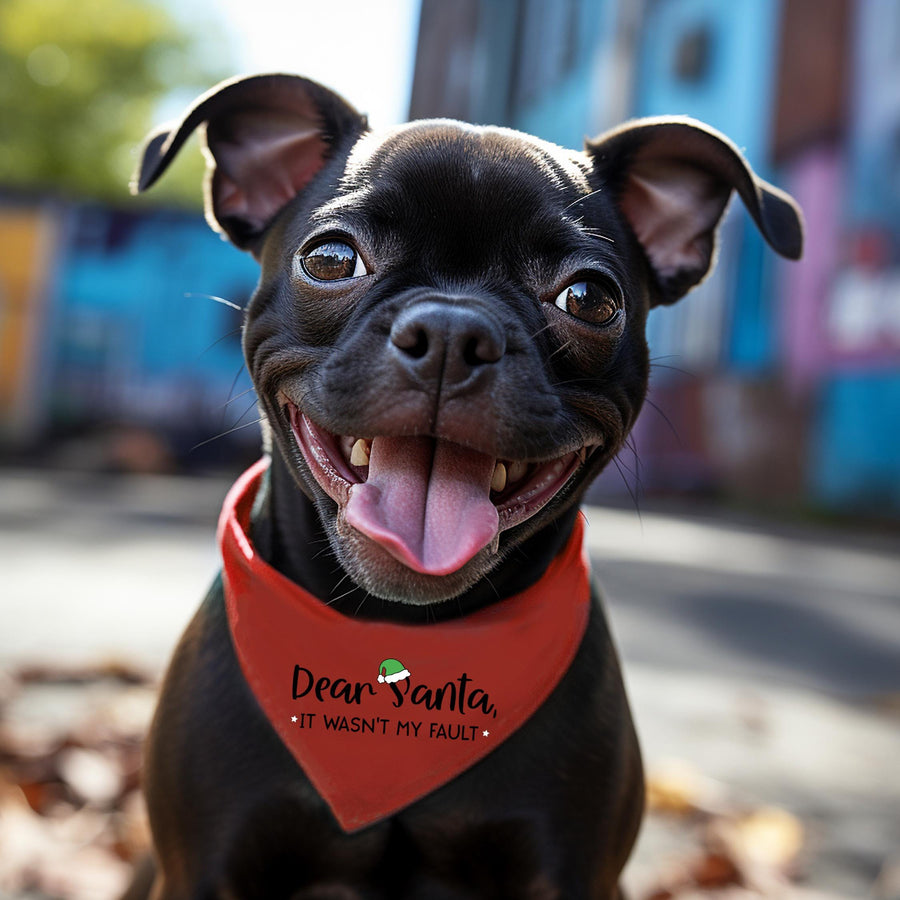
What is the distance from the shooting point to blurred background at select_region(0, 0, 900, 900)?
297 centimetres

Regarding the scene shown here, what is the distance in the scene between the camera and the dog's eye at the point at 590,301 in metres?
1.89

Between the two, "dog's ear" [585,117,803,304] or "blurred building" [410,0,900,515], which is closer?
"dog's ear" [585,117,803,304]

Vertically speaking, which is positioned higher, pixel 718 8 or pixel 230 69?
pixel 718 8

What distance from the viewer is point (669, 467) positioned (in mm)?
15602

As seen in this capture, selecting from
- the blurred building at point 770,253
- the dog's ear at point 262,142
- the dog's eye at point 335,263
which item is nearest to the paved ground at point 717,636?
the dog's eye at point 335,263

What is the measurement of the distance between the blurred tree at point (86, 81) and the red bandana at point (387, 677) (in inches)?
1029

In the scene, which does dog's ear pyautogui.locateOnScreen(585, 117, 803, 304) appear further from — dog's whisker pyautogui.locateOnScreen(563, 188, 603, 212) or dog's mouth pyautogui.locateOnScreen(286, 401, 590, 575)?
dog's mouth pyautogui.locateOnScreen(286, 401, 590, 575)

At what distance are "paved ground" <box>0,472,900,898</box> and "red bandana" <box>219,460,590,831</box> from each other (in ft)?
3.62

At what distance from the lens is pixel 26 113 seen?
89.4 feet

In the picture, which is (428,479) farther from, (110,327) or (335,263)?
(110,327)

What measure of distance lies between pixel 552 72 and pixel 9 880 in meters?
17.4

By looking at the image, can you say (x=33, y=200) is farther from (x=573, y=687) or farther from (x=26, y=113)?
(x=573, y=687)

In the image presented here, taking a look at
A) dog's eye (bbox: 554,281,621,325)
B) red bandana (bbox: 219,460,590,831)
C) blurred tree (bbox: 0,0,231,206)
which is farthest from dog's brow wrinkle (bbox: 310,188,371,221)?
blurred tree (bbox: 0,0,231,206)

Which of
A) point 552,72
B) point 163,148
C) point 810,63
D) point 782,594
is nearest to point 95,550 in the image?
point 782,594
